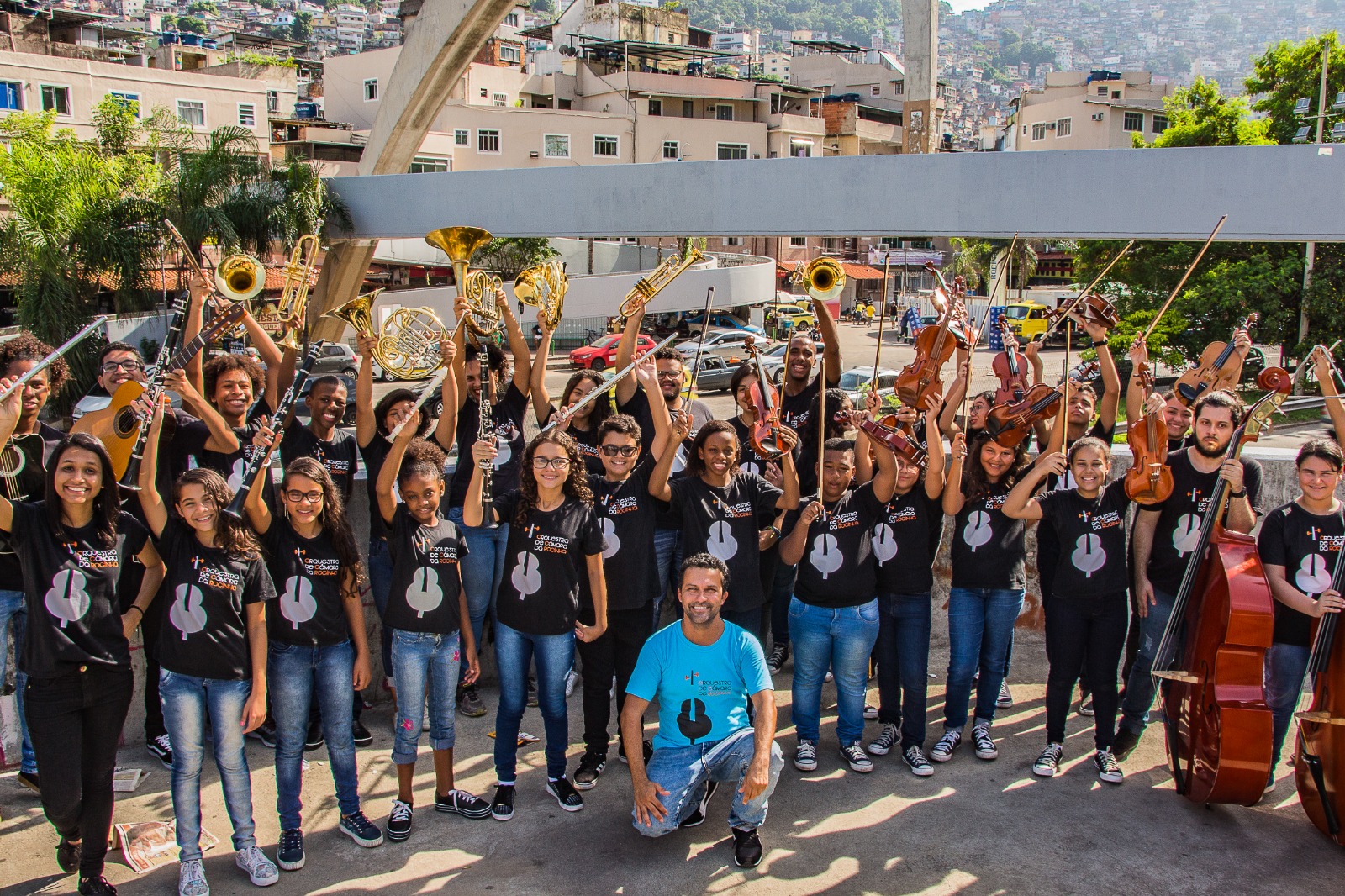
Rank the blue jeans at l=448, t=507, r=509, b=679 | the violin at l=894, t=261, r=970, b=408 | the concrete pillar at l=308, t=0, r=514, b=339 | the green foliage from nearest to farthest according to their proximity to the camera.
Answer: the blue jeans at l=448, t=507, r=509, b=679, the violin at l=894, t=261, r=970, b=408, the concrete pillar at l=308, t=0, r=514, b=339, the green foliage

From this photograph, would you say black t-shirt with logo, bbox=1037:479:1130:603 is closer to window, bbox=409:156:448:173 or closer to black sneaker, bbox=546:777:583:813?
black sneaker, bbox=546:777:583:813

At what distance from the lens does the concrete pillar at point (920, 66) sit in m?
14.6

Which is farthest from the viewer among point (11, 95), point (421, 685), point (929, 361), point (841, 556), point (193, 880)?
point (11, 95)

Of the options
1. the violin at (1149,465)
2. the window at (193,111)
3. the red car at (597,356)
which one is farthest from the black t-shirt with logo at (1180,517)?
the window at (193,111)

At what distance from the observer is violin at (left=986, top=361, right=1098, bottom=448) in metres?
5.27

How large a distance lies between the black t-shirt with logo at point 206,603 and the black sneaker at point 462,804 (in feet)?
3.46

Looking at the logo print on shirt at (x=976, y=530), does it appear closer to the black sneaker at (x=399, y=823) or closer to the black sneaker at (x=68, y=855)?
the black sneaker at (x=399, y=823)

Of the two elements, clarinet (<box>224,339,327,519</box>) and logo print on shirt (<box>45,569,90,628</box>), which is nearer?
logo print on shirt (<box>45,569,90,628</box>)

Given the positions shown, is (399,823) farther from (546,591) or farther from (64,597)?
(64,597)

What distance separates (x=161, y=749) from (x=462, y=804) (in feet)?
5.14

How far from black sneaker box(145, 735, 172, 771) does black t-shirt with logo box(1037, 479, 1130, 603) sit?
4.26 metres

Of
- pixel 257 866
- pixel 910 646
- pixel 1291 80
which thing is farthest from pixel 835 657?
pixel 1291 80

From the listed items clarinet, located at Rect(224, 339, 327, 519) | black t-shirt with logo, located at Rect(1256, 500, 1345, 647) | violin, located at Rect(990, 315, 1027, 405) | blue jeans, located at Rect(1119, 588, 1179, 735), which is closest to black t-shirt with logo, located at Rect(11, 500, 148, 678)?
clarinet, located at Rect(224, 339, 327, 519)

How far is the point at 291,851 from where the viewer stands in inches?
169
